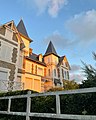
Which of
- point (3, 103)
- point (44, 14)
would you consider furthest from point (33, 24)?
point (3, 103)

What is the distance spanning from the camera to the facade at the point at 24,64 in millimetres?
14328

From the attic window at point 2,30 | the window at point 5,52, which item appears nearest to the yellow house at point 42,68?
the window at point 5,52

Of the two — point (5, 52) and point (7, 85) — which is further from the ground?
point (5, 52)

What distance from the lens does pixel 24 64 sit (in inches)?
815

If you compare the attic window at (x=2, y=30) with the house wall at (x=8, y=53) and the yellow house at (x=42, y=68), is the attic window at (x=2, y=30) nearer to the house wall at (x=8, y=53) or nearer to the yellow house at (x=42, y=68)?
the house wall at (x=8, y=53)

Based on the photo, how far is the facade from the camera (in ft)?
47.0

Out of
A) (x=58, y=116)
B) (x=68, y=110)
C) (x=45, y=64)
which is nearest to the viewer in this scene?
(x=58, y=116)

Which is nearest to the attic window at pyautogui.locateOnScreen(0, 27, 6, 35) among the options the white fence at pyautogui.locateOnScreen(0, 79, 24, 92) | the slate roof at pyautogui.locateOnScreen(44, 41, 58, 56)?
the white fence at pyautogui.locateOnScreen(0, 79, 24, 92)

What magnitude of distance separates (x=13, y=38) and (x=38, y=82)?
9.47m

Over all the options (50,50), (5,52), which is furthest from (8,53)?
(50,50)

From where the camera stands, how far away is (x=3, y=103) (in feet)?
22.8

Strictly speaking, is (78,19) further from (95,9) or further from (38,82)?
(38,82)

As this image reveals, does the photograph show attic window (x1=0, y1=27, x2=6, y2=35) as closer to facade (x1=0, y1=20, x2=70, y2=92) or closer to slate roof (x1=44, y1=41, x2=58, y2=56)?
facade (x1=0, y1=20, x2=70, y2=92)

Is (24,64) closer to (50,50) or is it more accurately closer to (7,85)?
(7,85)
